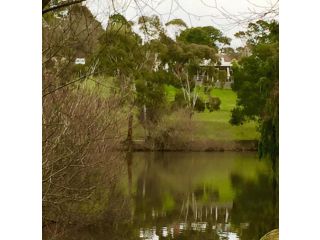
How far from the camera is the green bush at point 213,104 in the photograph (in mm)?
3434

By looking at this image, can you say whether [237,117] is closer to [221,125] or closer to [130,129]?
[221,125]

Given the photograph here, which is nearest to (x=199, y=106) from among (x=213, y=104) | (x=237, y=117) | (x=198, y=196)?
(x=213, y=104)

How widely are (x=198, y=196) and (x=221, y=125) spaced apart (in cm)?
45

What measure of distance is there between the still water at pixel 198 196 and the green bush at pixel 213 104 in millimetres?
277

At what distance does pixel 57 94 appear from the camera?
10.6 feet

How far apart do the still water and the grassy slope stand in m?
0.11

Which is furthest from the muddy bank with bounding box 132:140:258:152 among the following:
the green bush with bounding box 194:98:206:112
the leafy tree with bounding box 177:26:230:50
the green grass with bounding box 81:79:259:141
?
the leafy tree with bounding box 177:26:230:50

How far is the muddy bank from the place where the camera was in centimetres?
340

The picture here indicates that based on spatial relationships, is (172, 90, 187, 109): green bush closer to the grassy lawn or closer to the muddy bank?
the grassy lawn

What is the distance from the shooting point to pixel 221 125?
3471 mm
